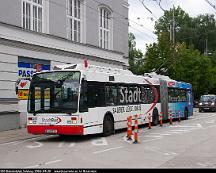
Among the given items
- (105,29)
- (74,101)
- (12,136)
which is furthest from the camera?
(105,29)

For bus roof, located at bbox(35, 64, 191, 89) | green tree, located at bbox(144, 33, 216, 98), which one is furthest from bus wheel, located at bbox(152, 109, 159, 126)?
Result: green tree, located at bbox(144, 33, 216, 98)

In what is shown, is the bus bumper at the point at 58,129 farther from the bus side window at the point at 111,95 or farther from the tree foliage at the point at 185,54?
the tree foliage at the point at 185,54

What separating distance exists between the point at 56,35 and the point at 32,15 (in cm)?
228

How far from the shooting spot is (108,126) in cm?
1711

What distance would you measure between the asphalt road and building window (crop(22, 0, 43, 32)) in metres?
8.51

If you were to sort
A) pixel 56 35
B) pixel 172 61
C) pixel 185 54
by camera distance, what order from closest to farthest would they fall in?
pixel 56 35 < pixel 172 61 < pixel 185 54

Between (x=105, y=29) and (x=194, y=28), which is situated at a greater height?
(x=194, y=28)

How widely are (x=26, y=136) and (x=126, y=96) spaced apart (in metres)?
5.02

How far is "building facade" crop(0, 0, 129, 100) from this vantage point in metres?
20.8

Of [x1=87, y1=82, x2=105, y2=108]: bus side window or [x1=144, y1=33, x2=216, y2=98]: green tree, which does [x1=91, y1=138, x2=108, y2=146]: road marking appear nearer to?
[x1=87, y1=82, x2=105, y2=108]: bus side window

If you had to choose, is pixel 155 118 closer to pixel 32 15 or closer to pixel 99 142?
pixel 99 142

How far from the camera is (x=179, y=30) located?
254 feet

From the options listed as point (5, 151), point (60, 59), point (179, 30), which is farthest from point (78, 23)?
point (179, 30)

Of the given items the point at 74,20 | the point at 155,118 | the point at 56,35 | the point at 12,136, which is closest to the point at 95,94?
the point at 12,136
